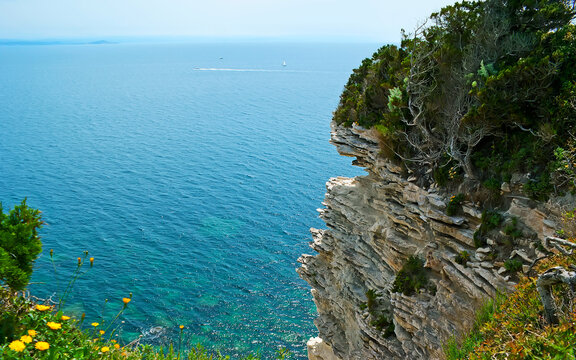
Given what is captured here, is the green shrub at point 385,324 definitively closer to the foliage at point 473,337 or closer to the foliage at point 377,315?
the foliage at point 377,315

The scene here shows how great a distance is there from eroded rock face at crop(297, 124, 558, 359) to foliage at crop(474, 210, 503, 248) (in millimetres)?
299

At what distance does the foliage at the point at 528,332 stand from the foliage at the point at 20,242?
993 centimetres

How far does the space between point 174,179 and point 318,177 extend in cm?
2172

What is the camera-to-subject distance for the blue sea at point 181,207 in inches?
1523

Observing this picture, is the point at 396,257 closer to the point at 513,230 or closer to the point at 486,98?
the point at 513,230

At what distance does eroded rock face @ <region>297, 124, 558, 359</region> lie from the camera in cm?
1634

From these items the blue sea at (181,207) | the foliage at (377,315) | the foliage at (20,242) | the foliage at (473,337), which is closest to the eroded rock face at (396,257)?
the foliage at (377,315)

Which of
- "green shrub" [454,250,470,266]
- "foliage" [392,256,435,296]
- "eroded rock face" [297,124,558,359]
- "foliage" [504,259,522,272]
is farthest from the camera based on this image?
"foliage" [392,256,435,296]

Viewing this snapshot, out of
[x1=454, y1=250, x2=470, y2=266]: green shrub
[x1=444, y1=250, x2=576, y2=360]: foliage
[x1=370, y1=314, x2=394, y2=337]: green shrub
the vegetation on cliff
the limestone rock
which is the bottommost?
the limestone rock

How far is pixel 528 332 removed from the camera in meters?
8.67

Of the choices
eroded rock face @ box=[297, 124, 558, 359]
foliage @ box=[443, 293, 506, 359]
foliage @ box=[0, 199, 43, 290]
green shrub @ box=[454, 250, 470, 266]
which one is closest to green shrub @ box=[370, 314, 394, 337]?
eroded rock face @ box=[297, 124, 558, 359]

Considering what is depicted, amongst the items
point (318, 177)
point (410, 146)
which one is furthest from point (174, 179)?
point (410, 146)

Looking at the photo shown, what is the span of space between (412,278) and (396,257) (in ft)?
5.89

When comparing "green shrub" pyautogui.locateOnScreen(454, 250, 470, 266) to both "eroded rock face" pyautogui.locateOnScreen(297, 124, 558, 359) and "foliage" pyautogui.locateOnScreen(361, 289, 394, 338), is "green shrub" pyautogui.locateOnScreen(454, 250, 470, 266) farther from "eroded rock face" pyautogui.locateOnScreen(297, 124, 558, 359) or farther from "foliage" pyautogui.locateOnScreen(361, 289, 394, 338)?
"foliage" pyautogui.locateOnScreen(361, 289, 394, 338)
